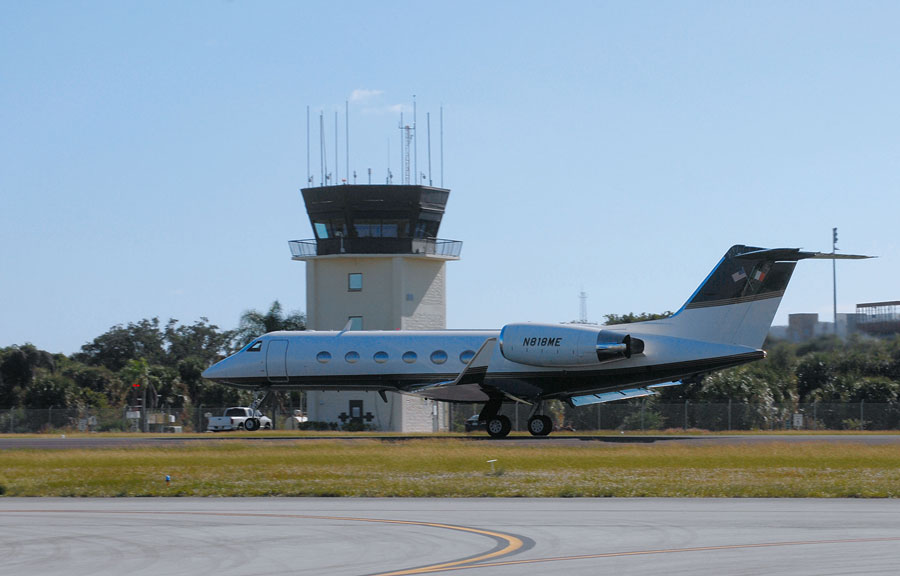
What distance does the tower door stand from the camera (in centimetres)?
4078

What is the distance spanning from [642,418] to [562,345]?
13.4 meters

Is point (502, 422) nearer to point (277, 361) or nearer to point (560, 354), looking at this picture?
point (560, 354)

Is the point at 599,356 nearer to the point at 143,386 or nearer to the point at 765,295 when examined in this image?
the point at 765,295

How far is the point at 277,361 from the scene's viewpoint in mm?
40875

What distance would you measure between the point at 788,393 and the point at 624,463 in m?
34.5

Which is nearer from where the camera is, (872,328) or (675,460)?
(675,460)

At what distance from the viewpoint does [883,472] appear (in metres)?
23.0

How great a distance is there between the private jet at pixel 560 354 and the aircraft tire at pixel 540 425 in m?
0.03

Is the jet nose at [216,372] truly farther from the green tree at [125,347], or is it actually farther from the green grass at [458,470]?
the green tree at [125,347]
